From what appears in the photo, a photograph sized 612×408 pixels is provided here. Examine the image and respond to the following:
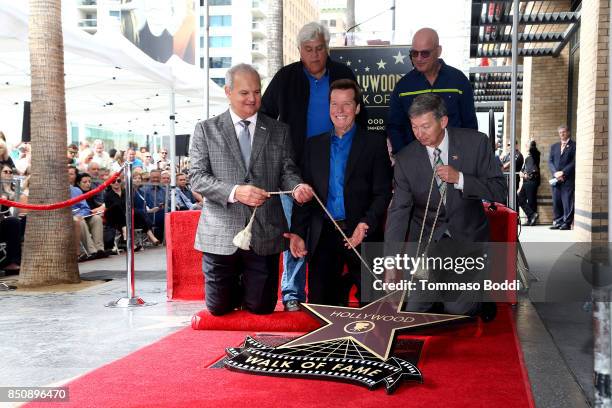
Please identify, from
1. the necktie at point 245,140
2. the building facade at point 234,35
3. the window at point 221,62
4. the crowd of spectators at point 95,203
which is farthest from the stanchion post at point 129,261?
the window at point 221,62

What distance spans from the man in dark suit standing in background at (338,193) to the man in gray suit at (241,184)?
163 mm

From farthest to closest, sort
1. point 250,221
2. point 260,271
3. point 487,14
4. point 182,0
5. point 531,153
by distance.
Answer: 1. point 182,0
2. point 531,153
3. point 487,14
4. point 260,271
5. point 250,221

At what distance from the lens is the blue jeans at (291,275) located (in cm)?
520

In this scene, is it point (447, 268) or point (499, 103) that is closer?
point (447, 268)

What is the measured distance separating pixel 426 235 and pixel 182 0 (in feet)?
73.0

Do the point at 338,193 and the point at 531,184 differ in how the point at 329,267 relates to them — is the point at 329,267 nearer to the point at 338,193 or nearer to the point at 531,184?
the point at 338,193

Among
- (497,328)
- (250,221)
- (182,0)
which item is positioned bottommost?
(497,328)

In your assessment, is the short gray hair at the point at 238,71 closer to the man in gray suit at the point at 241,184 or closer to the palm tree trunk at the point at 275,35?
the man in gray suit at the point at 241,184

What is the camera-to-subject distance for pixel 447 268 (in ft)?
15.7

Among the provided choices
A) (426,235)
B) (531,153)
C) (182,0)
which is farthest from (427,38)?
(182,0)

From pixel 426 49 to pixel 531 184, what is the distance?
10.3 m

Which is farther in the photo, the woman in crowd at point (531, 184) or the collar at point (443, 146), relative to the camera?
the woman in crowd at point (531, 184)

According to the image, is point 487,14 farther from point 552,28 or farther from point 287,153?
point 287,153

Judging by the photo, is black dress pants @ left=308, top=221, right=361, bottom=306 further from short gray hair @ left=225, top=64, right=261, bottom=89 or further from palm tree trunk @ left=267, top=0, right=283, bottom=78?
palm tree trunk @ left=267, top=0, right=283, bottom=78
